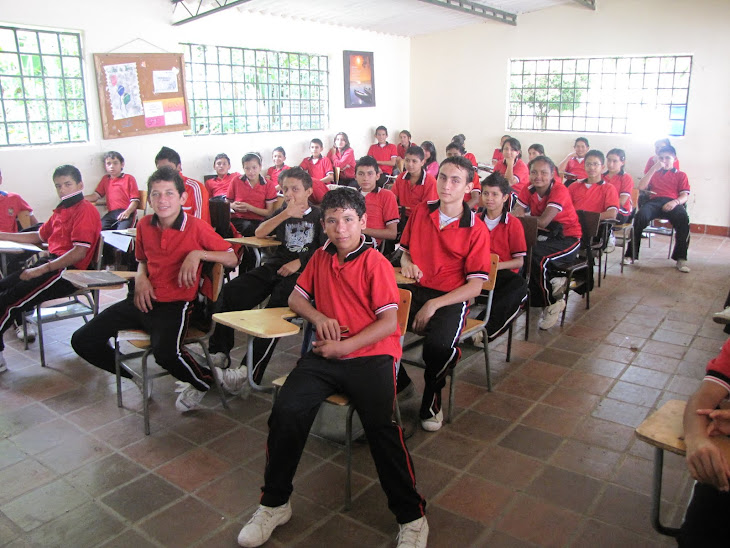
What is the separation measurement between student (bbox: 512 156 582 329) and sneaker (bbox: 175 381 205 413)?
7.95 ft

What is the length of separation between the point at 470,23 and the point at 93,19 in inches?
227

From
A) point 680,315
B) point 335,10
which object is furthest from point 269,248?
point 335,10

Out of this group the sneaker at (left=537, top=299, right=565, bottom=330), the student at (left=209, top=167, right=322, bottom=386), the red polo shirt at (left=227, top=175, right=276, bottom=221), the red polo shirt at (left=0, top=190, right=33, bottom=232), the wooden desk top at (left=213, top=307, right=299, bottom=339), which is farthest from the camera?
the red polo shirt at (left=227, top=175, right=276, bottom=221)

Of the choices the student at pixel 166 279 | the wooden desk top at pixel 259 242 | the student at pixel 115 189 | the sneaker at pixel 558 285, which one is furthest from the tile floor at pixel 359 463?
the student at pixel 115 189

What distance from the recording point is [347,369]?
2.16 metres

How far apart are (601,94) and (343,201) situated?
24.6 feet

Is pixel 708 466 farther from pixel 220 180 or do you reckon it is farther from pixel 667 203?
pixel 220 180

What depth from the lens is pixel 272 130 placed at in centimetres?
830

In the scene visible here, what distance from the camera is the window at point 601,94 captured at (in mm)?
7938

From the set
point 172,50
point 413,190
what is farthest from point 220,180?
point 413,190

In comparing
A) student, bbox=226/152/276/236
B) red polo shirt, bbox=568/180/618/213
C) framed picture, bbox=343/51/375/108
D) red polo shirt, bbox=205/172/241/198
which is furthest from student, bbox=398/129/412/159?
red polo shirt, bbox=568/180/618/213

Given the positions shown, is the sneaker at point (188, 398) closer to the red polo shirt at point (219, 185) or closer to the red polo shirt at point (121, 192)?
the red polo shirt at point (121, 192)

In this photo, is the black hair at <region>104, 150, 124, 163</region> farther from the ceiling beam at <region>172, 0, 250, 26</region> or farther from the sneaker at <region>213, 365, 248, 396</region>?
the sneaker at <region>213, 365, 248, 396</region>

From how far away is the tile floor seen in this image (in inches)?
83.8
